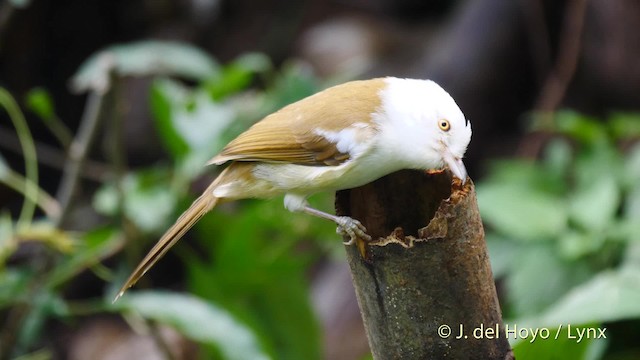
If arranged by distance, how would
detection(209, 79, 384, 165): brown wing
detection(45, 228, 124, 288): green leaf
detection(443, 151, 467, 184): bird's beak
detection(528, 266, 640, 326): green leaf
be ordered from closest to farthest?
1. detection(443, 151, 467, 184): bird's beak
2. detection(209, 79, 384, 165): brown wing
3. detection(528, 266, 640, 326): green leaf
4. detection(45, 228, 124, 288): green leaf

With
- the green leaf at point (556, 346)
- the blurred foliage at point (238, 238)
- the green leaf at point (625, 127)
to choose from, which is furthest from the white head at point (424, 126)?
the green leaf at point (625, 127)

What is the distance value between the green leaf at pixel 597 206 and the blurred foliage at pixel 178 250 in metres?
1.15

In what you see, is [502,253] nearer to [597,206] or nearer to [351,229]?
[597,206]

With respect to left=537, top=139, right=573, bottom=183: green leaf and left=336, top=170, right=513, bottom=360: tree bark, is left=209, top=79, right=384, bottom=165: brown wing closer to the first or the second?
left=336, top=170, right=513, bottom=360: tree bark

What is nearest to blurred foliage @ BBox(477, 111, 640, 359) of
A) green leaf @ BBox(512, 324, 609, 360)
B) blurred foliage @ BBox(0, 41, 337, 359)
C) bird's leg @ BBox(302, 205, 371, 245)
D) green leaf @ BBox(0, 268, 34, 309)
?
green leaf @ BBox(512, 324, 609, 360)

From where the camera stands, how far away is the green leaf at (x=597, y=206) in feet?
11.9

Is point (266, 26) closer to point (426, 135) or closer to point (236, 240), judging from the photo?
point (236, 240)

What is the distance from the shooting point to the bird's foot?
70.9 inches

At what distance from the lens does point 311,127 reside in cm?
220

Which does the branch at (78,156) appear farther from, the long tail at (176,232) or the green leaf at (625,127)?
the green leaf at (625,127)

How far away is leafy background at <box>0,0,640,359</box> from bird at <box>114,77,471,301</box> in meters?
0.61

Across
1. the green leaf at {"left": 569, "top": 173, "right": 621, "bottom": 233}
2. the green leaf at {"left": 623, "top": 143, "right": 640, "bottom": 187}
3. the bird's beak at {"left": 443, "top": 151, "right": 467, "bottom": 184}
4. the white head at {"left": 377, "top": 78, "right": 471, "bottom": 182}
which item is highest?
the green leaf at {"left": 623, "top": 143, "right": 640, "bottom": 187}

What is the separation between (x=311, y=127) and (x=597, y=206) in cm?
201

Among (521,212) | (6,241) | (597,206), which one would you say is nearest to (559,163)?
(521,212)
